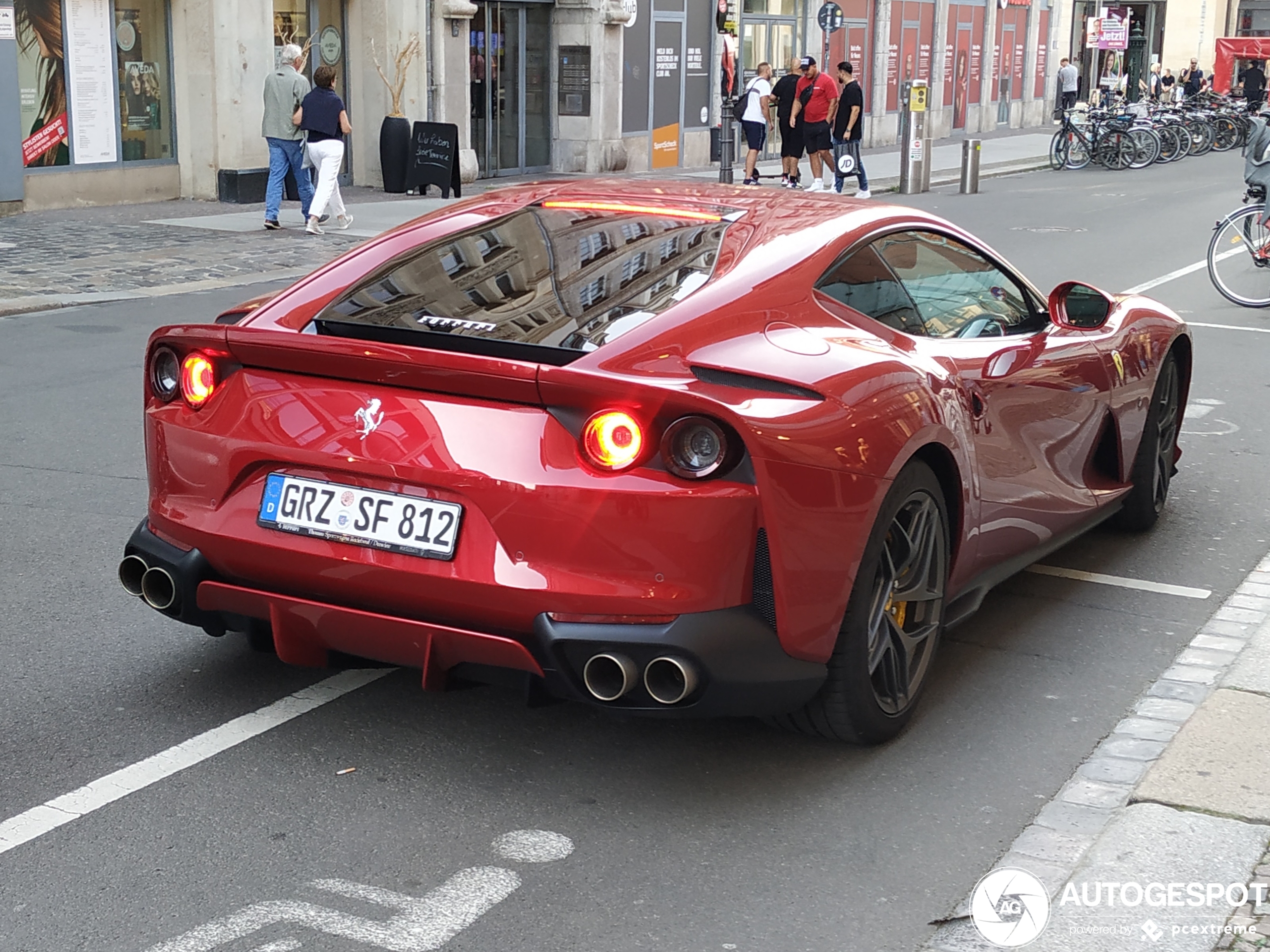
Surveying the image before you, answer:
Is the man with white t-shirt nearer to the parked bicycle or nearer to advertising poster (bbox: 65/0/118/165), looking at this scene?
advertising poster (bbox: 65/0/118/165)

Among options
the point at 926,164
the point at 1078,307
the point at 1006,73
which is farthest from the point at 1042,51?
the point at 1078,307

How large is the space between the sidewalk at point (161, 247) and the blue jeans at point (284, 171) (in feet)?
0.87

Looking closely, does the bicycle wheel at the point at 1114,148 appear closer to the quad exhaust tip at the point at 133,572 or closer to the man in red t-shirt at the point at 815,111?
the man in red t-shirt at the point at 815,111

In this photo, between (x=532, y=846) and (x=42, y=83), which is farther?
(x=42, y=83)

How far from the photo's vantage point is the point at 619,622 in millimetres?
3627

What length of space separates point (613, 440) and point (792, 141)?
68.3 feet

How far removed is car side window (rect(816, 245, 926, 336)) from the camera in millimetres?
4406

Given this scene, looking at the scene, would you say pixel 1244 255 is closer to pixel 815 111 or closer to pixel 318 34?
pixel 815 111

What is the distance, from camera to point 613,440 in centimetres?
362

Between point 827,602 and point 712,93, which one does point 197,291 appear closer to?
point 827,602

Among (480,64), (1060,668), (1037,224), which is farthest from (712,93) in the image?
(1060,668)

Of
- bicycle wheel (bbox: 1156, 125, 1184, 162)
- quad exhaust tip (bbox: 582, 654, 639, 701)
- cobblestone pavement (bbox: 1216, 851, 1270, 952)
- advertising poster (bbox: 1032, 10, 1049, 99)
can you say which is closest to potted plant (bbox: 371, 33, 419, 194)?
bicycle wheel (bbox: 1156, 125, 1184, 162)

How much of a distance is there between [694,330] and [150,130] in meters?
18.1

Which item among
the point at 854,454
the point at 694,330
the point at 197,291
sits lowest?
the point at 197,291
